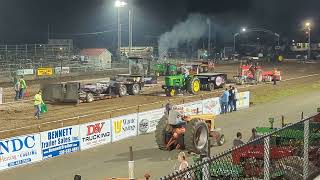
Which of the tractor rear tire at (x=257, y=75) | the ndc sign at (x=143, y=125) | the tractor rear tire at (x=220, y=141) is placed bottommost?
the tractor rear tire at (x=220, y=141)

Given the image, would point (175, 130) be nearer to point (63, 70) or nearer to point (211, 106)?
point (211, 106)

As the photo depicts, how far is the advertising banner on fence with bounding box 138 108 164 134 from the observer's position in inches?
879

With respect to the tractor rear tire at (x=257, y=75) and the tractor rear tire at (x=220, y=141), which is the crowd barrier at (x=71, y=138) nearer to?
the tractor rear tire at (x=220, y=141)

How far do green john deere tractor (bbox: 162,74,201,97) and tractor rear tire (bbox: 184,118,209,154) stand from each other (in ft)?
57.2

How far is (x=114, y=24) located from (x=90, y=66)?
10315cm

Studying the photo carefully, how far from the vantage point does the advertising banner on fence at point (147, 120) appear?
879 inches

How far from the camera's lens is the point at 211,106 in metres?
27.7

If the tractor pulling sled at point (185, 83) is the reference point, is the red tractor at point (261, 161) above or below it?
below

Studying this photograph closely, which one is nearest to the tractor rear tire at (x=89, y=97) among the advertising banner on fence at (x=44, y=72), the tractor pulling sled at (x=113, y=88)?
the tractor pulling sled at (x=113, y=88)

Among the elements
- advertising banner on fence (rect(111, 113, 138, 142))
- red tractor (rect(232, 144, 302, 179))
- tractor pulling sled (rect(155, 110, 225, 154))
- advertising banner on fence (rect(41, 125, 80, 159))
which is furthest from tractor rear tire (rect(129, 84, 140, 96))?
red tractor (rect(232, 144, 302, 179))

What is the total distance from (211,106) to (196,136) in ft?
36.1

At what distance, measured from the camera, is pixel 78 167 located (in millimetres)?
16453

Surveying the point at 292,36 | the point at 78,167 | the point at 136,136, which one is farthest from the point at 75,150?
the point at 292,36

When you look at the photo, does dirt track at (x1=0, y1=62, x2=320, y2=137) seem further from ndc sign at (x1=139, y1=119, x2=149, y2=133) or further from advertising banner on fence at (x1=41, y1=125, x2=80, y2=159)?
advertising banner on fence at (x1=41, y1=125, x2=80, y2=159)
